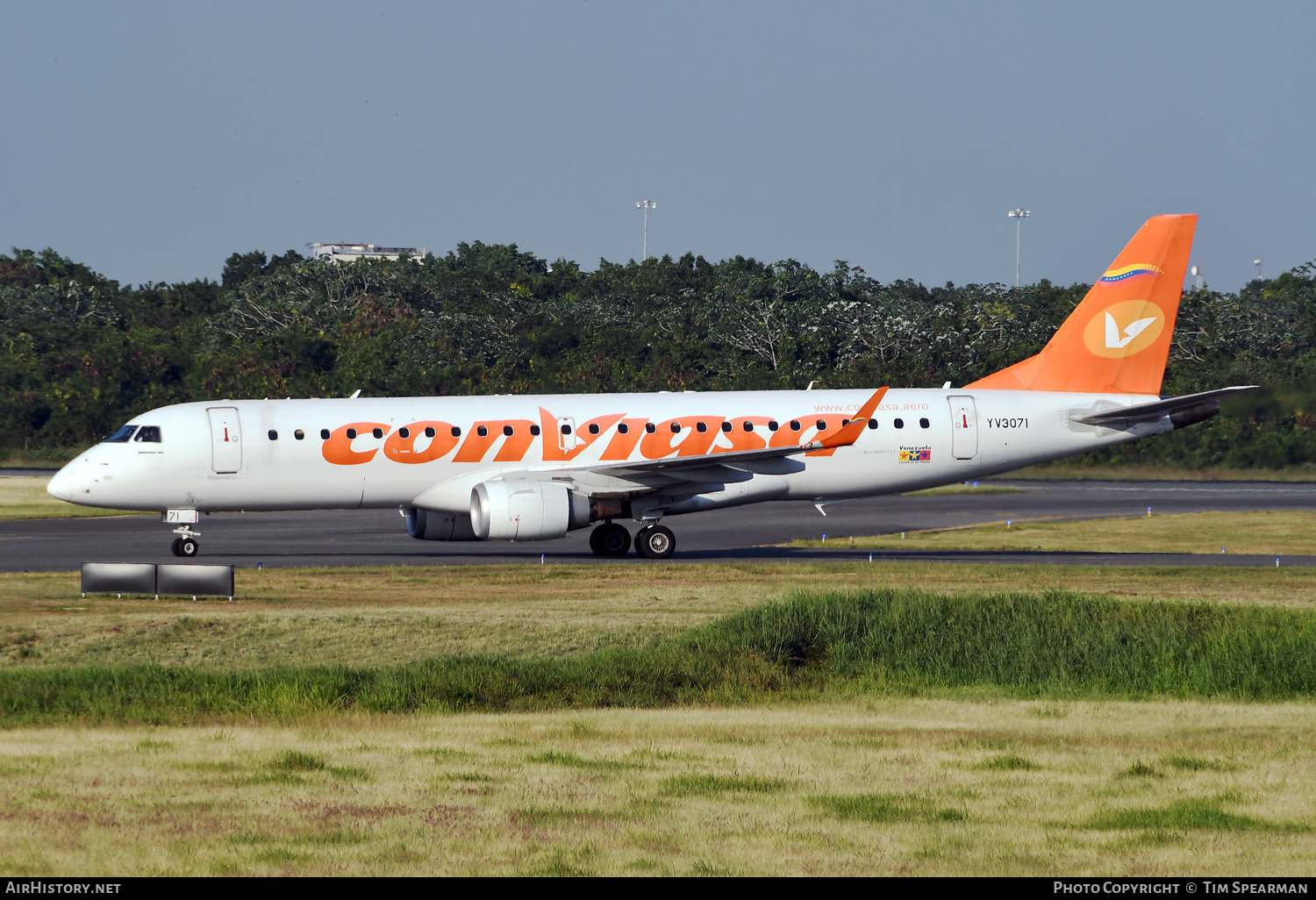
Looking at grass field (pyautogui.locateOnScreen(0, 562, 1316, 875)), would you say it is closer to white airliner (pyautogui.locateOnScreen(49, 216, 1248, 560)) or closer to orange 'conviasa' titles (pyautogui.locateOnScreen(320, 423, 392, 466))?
white airliner (pyautogui.locateOnScreen(49, 216, 1248, 560))

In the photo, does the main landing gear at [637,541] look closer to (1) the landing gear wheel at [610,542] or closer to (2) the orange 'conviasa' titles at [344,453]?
(1) the landing gear wheel at [610,542]

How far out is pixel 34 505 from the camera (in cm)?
5088

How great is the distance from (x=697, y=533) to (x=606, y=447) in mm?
8517

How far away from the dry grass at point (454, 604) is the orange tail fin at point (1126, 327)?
675 centimetres

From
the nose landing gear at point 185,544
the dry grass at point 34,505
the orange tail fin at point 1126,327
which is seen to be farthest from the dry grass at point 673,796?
the dry grass at point 34,505

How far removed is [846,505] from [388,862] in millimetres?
42473

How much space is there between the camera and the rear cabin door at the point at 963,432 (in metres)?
34.2

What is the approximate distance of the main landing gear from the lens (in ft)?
108

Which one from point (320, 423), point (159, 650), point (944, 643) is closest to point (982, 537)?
point (320, 423)

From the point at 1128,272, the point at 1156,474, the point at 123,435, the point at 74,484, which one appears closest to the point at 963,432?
the point at 1128,272

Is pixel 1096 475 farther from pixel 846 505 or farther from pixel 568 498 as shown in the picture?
pixel 568 498

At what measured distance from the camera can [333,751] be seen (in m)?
12.2
